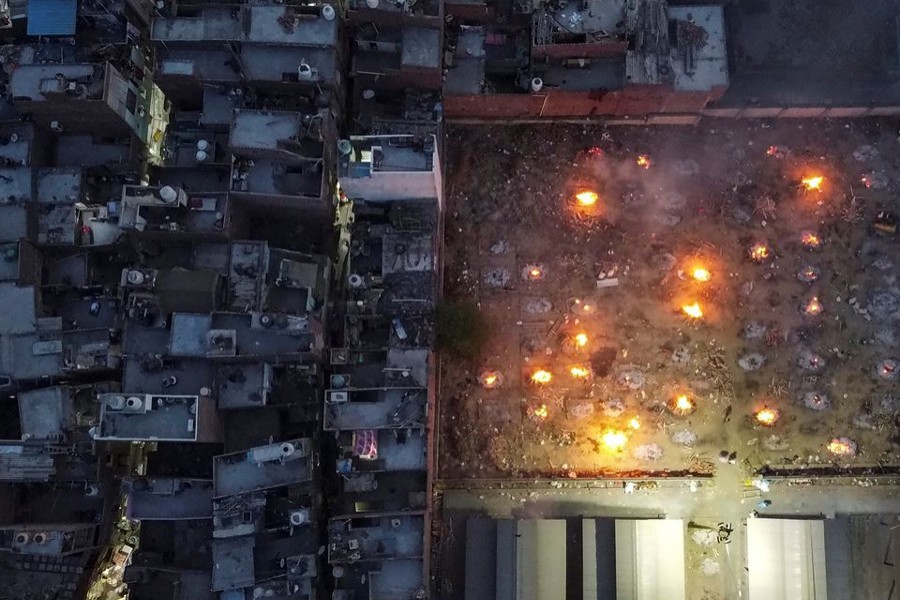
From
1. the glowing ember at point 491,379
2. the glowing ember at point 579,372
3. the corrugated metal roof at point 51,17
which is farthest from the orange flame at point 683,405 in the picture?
the corrugated metal roof at point 51,17

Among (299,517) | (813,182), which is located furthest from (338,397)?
(813,182)

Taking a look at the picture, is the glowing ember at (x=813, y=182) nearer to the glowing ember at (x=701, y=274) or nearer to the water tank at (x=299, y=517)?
the glowing ember at (x=701, y=274)

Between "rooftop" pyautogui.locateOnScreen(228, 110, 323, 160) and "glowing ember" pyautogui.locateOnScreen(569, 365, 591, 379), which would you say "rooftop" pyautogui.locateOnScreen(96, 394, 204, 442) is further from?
"glowing ember" pyautogui.locateOnScreen(569, 365, 591, 379)

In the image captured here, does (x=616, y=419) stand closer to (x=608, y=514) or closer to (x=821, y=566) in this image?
(x=608, y=514)

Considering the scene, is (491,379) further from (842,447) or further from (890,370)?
(890,370)

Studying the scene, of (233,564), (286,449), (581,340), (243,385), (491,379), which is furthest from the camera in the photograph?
(581,340)

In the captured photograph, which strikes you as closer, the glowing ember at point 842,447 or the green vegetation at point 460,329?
the green vegetation at point 460,329

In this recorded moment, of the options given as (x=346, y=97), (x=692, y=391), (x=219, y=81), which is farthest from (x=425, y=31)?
(x=692, y=391)
